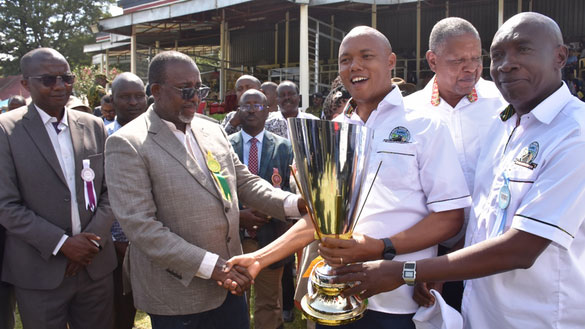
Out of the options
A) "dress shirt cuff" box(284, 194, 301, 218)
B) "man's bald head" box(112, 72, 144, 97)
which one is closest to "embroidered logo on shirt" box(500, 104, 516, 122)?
"dress shirt cuff" box(284, 194, 301, 218)

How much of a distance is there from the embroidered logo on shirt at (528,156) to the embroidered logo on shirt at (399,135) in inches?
19.3

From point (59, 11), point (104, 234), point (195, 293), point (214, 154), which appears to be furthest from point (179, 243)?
point (59, 11)

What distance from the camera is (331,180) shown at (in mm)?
1823

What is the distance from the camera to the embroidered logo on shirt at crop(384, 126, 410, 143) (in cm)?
206

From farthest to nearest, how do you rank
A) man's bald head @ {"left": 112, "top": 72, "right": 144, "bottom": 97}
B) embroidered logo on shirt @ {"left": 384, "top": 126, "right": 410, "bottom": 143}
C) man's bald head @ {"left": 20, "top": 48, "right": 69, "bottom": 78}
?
man's bald head @ {"left": 112, "top": 72, "right": 144, "bottom": 97}, man's bald head @ {"left": 20, "top": 48, "right": 69, "bottom": 78}, embroidered logo on shirt @ {"left": 384, "top": 126, "right": 410, "bottom": 143}

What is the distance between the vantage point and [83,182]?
119 inches

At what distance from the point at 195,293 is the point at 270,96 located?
4.14 metres

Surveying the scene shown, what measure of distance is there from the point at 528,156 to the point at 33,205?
→ 2874 mm

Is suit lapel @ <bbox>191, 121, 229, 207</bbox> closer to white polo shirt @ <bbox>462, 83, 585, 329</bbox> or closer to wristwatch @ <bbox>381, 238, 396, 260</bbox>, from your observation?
wristwatch @ <bbox>381, 238, 396, 260</bbox>

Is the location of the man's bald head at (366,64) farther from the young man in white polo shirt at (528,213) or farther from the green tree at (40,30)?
the green tree at (40,30)

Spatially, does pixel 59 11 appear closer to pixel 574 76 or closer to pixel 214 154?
pixel 574 76

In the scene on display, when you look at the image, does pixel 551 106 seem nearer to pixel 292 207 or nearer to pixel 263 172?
pixel 292 207

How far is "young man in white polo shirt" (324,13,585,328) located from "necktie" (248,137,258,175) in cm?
230

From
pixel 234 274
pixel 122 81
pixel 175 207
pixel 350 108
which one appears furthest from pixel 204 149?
pixel 122 81
